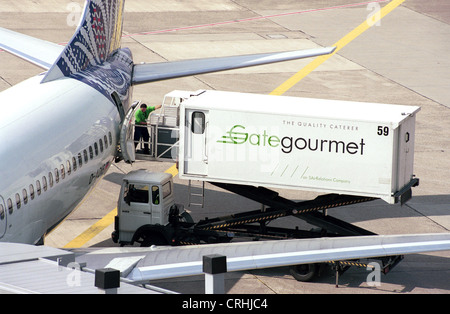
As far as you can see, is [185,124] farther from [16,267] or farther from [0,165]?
[16,267]

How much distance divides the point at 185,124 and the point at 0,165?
605 cm

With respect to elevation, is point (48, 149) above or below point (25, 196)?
above

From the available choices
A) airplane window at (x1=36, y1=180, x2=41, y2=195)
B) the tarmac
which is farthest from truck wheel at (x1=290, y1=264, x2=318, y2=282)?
airplane window at (x1=36, y1=180, x2=41, y2=195)

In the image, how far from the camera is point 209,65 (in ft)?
90.5

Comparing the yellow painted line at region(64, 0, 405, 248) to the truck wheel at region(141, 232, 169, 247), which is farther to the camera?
the yellow painted line at region(64, 0, 405, 248)

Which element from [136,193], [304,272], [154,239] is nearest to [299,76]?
[136,193]

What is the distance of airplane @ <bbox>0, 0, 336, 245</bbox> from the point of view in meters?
18.7

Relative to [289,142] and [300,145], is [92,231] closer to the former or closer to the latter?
[289,142]

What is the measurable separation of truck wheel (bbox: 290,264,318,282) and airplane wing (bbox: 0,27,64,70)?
10.9 m

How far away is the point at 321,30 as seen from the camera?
→ 174ft

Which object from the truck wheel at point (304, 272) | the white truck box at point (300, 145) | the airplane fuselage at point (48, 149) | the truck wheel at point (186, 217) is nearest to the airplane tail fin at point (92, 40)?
the airplane fuselage at point (48, 149)

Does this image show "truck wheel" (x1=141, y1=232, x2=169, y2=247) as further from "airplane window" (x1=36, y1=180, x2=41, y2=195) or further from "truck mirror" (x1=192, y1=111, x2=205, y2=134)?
"airplane window" (x1=36, y1=180, x2=41, y2=195)

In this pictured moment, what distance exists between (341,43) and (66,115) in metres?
31.4

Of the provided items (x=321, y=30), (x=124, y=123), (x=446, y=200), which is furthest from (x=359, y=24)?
(x=124, y=123)
